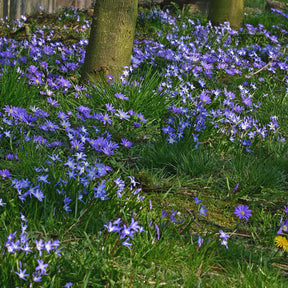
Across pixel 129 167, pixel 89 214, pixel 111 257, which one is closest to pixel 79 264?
pixel 111 257

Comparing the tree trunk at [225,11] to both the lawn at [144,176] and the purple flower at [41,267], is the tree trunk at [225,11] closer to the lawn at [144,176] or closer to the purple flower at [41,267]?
the lawn at [144,176]

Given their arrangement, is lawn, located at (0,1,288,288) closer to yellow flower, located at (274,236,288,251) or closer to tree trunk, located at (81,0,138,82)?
→ yellow flower, located at (274,236,288,251)

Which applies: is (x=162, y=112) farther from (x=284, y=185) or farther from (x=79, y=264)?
(x=79, y=264)

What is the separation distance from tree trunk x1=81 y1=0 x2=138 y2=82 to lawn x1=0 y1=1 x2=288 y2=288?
0.17 meters

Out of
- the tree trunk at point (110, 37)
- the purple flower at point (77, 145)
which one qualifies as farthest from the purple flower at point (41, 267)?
the tree trunk at point (110, 37)

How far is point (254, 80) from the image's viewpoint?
456 centimetres

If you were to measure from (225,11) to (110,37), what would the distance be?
2.95m

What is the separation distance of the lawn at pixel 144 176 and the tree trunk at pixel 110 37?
0.54ft

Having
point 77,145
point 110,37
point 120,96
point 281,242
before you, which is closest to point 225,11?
point 110,37

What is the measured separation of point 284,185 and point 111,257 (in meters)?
1.52

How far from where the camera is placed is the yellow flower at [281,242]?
2.21 metres

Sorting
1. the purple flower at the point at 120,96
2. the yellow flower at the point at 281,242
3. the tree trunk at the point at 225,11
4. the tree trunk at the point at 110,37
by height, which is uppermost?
the tree trunk at the point at 225,11

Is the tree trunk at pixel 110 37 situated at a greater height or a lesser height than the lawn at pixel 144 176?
greater

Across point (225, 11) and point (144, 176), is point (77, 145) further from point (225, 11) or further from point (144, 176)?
point (225, 11)
